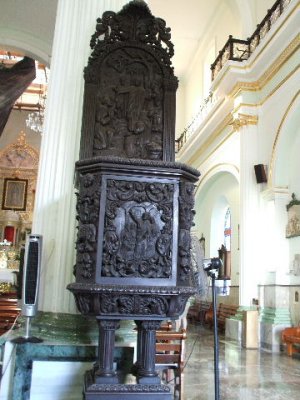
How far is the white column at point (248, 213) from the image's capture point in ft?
29.2

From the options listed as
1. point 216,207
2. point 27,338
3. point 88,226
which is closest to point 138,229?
point 88,226

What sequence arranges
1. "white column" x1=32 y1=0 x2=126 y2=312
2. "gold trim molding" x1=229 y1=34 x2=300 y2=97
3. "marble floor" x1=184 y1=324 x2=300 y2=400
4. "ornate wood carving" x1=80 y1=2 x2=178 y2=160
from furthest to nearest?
"gold trim molding" x1=229 y1=34 x2=300 y2=97 < "marble floor" x1=184 y1=324 x2=300 y2=400 < "ornate wood carving" x1=80 y1=2 x2=178 y2=160 < "white column" x1=32 y1=0 x2=126 y2=312

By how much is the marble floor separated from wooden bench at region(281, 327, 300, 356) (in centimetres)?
16

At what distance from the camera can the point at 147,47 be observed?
2.83 meters

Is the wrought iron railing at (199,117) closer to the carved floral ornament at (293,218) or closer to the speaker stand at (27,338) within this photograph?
the carved floral ornament at (293,218)

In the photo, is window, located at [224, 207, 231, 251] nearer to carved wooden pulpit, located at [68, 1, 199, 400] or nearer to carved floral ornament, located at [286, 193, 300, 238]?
carved floral ornament, located at [286, 193, 300, 238]

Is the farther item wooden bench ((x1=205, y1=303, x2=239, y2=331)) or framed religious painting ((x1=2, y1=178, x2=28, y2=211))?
framed religious painting ((x1=2, y1=178, x2=28, y2=211))

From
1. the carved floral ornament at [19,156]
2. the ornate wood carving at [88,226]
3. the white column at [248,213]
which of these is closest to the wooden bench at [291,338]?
the white column at [248,213]

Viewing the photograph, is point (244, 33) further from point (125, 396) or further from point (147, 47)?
point (125, 396)

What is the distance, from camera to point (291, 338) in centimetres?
734

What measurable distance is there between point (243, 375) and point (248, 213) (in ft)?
14.2

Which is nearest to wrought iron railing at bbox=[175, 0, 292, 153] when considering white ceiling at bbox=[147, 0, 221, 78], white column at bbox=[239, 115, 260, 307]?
white column at bbox=[239, 115, 260, 307]

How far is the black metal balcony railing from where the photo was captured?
854 centimetres

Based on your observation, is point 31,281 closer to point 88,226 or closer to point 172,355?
point 88,226
